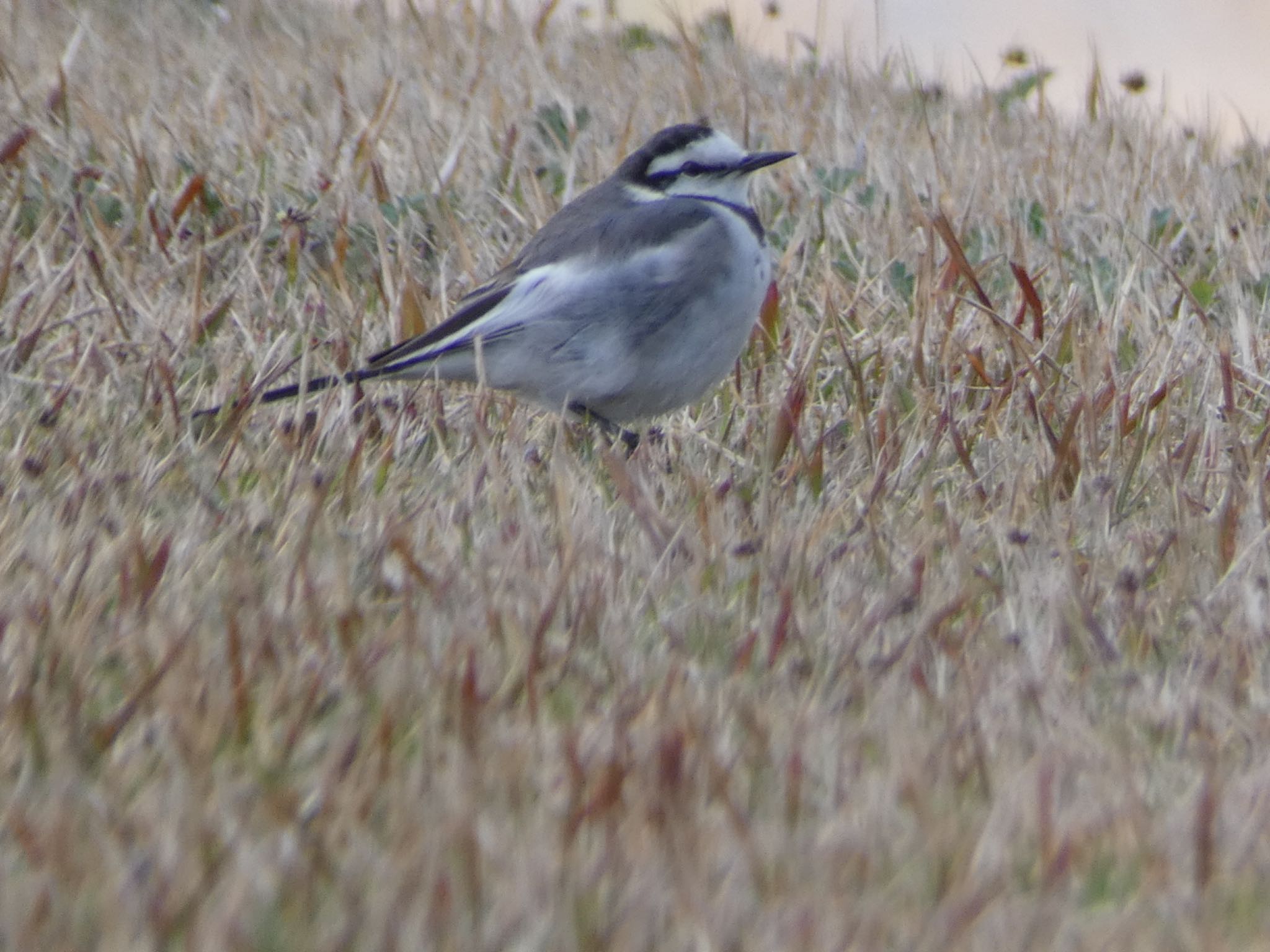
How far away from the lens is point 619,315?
4703mm

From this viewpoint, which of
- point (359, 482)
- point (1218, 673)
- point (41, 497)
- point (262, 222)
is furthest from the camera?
point (262, 222)

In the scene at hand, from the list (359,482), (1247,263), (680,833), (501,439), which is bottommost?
(1247,263)

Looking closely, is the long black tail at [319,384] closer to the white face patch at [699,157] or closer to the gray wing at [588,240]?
the gray wing at [588,240]

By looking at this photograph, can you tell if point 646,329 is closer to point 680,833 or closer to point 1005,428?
point 1005,428

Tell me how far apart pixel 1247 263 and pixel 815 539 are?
312 cm

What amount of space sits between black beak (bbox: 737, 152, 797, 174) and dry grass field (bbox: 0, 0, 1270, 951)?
0.45m

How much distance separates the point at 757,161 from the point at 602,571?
2305mm

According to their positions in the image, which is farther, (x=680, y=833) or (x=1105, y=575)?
(x=1105, y=575)

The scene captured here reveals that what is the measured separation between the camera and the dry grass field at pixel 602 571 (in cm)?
199

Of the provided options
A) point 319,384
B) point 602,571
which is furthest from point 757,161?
point 602,571

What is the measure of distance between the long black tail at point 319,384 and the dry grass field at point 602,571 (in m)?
0.09

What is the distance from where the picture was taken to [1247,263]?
5.85 metres

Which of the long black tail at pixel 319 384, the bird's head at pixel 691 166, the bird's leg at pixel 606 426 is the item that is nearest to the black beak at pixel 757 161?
the bird's head at pixel 691 166

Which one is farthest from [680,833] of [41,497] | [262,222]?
[262,222]
